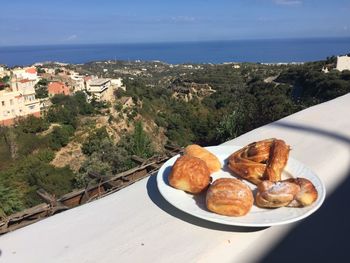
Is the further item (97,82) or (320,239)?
(97,82)

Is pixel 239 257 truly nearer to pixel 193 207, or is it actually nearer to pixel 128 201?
pixel 193 207

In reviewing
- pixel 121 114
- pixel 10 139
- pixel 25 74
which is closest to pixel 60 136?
pixel 10 139

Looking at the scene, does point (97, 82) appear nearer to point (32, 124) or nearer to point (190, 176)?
point (32, 124)

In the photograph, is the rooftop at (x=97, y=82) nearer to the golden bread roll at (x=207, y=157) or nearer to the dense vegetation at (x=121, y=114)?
the dense vegetation at (x=121, y=114)

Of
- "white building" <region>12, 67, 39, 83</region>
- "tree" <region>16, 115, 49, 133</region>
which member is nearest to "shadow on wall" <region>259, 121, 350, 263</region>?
"tree" <region>16, 115, 49, 133</region>

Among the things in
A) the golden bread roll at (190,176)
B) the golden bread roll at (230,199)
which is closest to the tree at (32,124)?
the golden bread roll at (190,176)

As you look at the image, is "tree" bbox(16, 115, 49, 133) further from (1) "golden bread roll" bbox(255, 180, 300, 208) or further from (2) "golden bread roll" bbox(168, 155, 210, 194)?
(1) "golden bread roll" bbox(255, 180, 300, 208)
